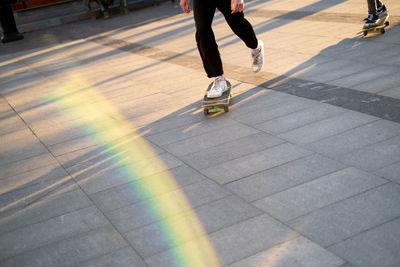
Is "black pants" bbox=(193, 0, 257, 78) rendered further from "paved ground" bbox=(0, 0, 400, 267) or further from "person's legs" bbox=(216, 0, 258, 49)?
"paved ground" bbox=(0, 0, 400, 267)

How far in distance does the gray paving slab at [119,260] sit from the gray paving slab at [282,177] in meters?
0.88

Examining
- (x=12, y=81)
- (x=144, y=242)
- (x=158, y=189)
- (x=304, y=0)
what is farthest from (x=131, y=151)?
(x=304, y=0)

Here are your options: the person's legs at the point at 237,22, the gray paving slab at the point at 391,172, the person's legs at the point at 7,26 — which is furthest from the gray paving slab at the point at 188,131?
the person's legs at the point at 7,26

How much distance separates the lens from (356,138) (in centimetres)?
428

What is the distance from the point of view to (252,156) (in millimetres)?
4223

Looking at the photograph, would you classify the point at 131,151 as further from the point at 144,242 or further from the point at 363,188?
the point at 363,188

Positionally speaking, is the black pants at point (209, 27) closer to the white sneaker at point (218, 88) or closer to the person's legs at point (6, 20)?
the white sneaker at point (218, 88)

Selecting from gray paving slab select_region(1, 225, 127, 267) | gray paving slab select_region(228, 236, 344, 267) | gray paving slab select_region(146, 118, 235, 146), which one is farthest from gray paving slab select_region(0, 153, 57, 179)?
gray paving slab select_region(228, 236, 344, 267)

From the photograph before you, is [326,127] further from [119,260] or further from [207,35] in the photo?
[119,260]

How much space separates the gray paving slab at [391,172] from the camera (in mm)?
3525

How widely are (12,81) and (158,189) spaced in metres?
5.54

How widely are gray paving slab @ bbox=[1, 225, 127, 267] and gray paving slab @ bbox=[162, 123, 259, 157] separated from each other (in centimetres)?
135

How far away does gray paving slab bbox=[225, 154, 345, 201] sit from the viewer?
11.9ft

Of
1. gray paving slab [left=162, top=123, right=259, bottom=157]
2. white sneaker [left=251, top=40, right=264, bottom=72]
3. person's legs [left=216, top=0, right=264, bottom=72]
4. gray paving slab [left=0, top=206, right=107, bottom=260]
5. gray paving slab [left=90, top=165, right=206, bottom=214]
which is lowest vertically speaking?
gray paving slab [left=162, top=123, right=259, bottom=157]
